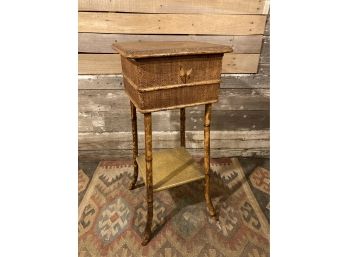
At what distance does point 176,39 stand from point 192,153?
3.72ft

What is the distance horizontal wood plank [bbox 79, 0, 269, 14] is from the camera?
1.93 meters

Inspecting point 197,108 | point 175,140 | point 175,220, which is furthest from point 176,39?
point 175,220

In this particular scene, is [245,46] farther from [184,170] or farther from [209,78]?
[184,170]

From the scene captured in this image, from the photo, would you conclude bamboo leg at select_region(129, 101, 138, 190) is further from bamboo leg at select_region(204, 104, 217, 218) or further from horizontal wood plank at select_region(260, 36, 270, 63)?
horizontal wood plank at select_region(260, 36, 270, 63)

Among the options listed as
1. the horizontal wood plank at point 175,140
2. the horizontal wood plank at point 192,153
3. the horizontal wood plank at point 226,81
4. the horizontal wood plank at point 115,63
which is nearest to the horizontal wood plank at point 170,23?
the horizontal wood plank at point 115,63

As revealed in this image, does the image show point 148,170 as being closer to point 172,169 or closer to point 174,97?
point 172,169

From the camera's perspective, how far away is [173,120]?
2.42m

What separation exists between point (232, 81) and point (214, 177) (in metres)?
0.90

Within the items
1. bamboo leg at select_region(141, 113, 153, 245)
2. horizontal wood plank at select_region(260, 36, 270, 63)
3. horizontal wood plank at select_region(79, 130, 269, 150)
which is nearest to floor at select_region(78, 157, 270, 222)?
horizontal wood plank at select_region(79, 130, 269, 150)

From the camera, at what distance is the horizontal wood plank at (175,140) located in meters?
2.46

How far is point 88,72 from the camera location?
7.07 feet
